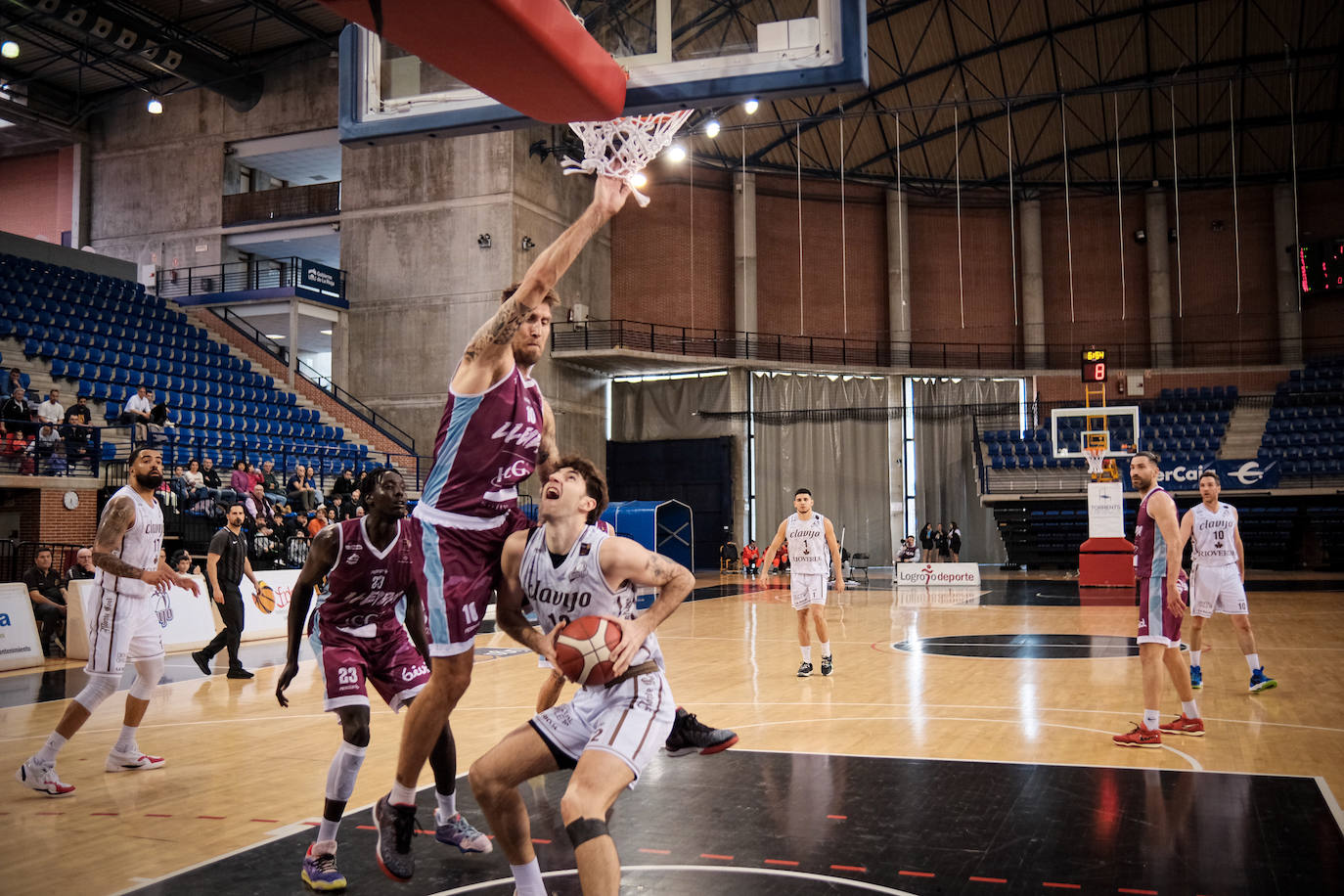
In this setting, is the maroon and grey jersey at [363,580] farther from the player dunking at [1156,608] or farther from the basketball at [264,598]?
the basketball at [264,598]

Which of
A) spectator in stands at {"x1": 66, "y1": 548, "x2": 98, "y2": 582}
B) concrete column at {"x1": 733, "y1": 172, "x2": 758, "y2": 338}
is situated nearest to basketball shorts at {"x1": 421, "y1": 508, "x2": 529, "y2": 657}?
spectator in stands at {"x1": 66, "y1": 548, "x2": 98, "y2": 582}

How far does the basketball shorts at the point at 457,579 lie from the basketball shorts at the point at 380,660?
95 centimetres

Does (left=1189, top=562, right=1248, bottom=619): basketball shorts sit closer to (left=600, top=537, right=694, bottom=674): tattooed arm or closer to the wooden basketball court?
the wooden basketball court

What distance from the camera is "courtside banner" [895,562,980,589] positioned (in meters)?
23.3

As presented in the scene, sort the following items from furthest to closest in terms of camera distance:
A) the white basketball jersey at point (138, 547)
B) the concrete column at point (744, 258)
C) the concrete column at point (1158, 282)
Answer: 1. the concrete column at point (1158, 282)
2. the concrete column at point (744, 258)
3. the white basketball jersey at point (138, 547)

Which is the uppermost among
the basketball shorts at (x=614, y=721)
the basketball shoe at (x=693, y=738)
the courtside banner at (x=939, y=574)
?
the basketball shorts at (x=614, y=721)

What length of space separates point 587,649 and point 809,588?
297 inches

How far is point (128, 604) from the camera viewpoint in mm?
6824

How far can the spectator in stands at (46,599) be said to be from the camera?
12859mm

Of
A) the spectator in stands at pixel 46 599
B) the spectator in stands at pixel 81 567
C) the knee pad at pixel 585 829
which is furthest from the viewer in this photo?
the spectator in stands at pixel 81 567

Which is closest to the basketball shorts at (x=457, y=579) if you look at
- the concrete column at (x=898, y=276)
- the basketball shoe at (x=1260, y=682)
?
the basketball shoe at (x=1260, y=682)

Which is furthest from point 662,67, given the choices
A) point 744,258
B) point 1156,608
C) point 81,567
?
point 744,258

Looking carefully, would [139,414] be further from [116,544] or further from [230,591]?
[116,544]

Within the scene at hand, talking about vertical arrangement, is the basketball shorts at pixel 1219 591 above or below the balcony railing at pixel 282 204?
below
